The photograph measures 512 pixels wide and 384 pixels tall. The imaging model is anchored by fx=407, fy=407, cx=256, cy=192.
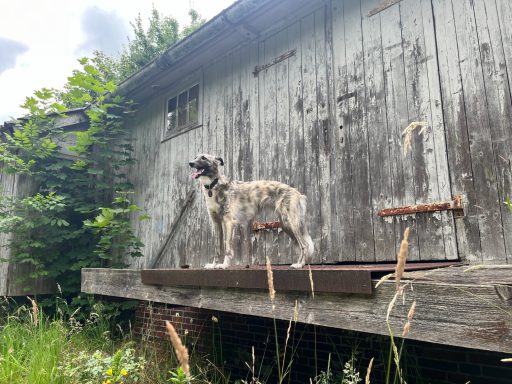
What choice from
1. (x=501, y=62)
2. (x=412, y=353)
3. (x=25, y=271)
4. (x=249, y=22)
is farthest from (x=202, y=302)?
(x=25, y=271)

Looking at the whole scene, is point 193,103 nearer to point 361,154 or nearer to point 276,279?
point 361,154

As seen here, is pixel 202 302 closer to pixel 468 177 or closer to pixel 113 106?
pixel 468 177

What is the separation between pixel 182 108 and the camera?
307 inches

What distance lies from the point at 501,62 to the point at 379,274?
263 centimetres

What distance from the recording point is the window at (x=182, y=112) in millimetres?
7438

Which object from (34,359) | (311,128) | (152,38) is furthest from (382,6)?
(152,38)

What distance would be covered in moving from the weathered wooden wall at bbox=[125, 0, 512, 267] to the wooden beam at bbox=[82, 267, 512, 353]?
1291 mm

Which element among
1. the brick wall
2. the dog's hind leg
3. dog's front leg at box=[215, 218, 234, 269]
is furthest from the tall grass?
the dog's hind leg

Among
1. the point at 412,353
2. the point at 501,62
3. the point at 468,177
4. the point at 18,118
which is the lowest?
the point at 412,353

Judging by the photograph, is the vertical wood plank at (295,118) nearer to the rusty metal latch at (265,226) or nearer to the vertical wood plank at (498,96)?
the rusty metal latch at (265,226)

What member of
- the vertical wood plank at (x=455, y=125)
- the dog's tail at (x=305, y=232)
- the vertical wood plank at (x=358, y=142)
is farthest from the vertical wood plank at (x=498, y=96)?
the dog's tail at (x=305, y=232)

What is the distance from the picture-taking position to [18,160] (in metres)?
7.83

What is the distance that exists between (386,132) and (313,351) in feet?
8.87

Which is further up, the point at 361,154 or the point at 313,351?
the point at 361,154
